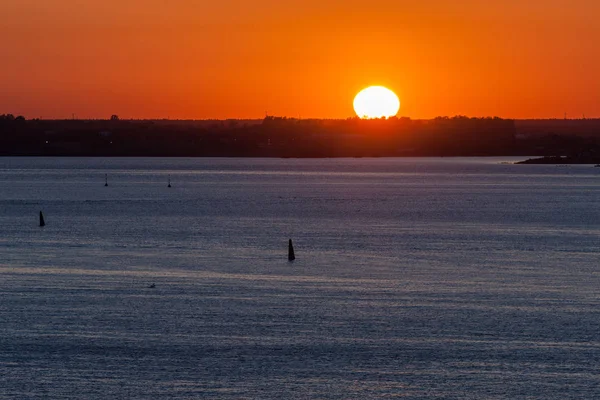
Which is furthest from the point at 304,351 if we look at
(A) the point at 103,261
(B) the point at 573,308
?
(A) the point at 103,261

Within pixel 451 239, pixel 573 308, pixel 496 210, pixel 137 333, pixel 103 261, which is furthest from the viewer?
pixel 496 210

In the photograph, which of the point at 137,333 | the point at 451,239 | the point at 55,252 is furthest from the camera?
the point at 451,239

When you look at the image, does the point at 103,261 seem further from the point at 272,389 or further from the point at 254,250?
the point at 272,389

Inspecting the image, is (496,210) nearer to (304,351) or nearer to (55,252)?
(55,252)

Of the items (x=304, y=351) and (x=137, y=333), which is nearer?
(x=304, y=351)

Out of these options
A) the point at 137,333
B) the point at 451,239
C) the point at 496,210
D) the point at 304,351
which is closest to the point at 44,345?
the point at 137,333

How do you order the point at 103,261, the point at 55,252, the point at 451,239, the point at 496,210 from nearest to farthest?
the point at 103,261 < the point at 55,252 < the point at 451,239 < the point at 496,210
